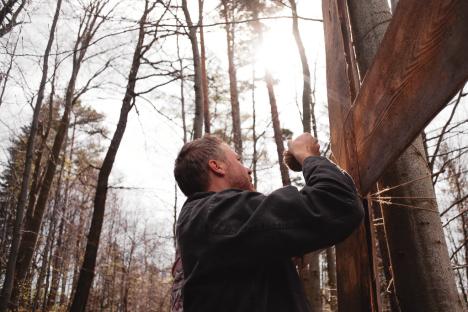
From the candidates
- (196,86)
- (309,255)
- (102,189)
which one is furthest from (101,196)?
(309,255)

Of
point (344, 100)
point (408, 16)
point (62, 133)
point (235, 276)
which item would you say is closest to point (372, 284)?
point (235, 276)

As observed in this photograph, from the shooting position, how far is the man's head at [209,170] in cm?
156

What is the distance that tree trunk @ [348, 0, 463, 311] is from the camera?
53.4 inches

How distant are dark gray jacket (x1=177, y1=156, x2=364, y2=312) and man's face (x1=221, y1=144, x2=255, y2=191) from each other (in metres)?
0.29

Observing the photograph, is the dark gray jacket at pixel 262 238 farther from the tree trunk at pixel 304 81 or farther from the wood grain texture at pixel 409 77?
the tree trunk at pixel 304 81

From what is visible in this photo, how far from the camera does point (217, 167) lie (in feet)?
5.18

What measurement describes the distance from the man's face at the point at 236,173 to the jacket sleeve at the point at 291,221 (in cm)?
38

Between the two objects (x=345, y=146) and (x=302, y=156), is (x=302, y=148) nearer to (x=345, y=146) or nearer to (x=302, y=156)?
(x=302, y=156)

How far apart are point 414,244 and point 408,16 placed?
95cm

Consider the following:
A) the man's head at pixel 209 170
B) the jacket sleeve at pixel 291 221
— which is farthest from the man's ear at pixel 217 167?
the jacket sleeve at pixel 291 221

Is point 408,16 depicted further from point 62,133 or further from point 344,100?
point 62,133

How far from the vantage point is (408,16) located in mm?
898

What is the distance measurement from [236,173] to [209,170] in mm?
129

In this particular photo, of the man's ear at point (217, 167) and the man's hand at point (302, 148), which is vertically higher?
the man's hand at point (302, 148)
